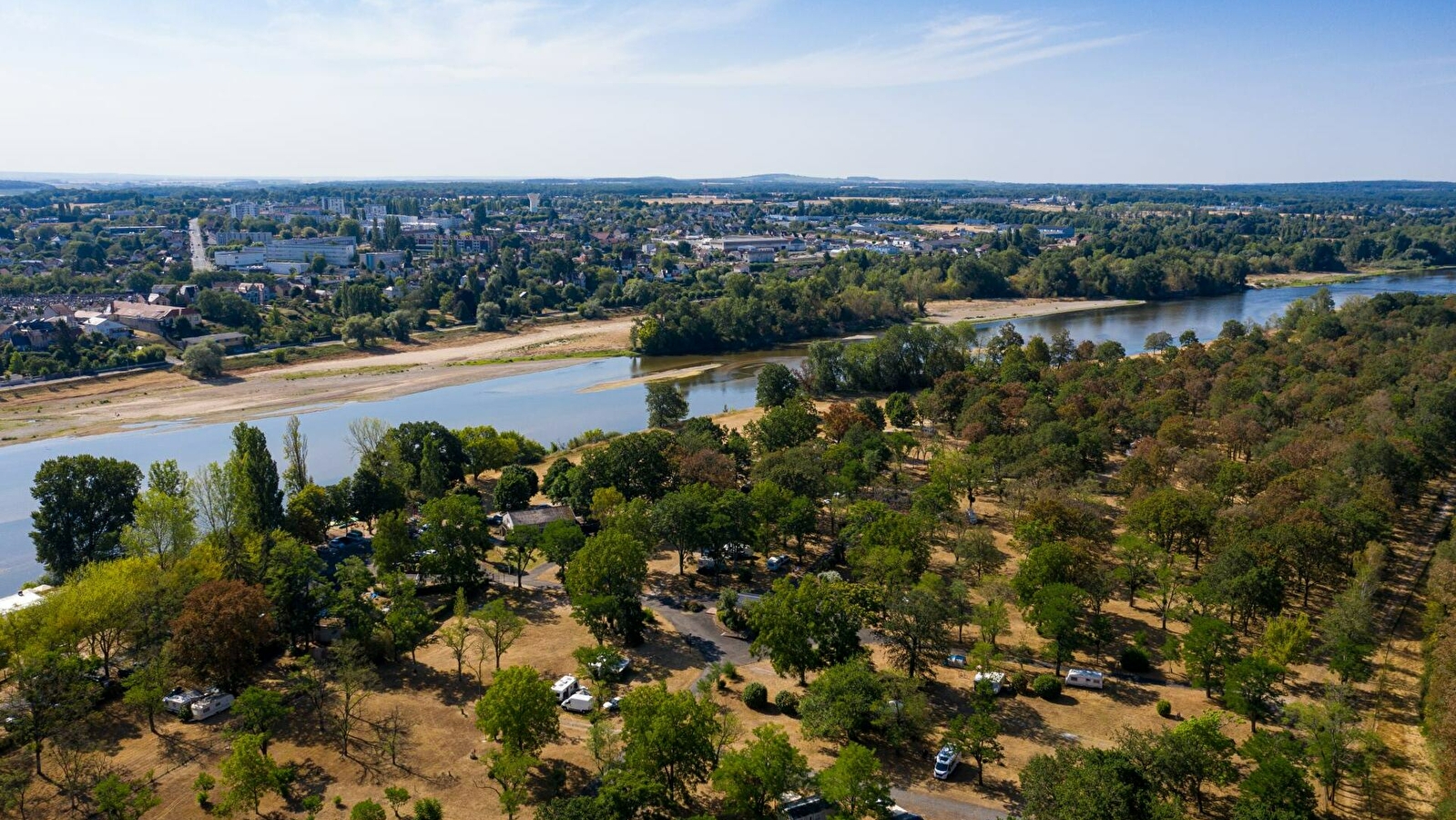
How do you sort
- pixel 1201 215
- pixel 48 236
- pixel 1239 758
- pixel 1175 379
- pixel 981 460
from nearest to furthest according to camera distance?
pixel 1239 758, pixel 981 460, pixel 1175 379, pixel 48 236, pixel 1201 215

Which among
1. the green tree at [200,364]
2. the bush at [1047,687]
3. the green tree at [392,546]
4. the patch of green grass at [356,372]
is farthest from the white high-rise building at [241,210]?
the bush at [1047,687]

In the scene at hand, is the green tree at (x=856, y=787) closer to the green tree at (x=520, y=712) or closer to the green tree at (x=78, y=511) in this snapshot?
the green tree at (x=520, y=712)

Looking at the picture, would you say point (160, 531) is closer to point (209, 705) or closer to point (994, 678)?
point (209, 705)

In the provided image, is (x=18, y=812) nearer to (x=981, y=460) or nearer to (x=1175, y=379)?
(x=981, y=460)

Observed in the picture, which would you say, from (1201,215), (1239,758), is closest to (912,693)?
(1239,758)

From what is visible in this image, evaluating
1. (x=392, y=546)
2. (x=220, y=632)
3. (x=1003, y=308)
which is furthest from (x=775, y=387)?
(x=1003, y=308)
